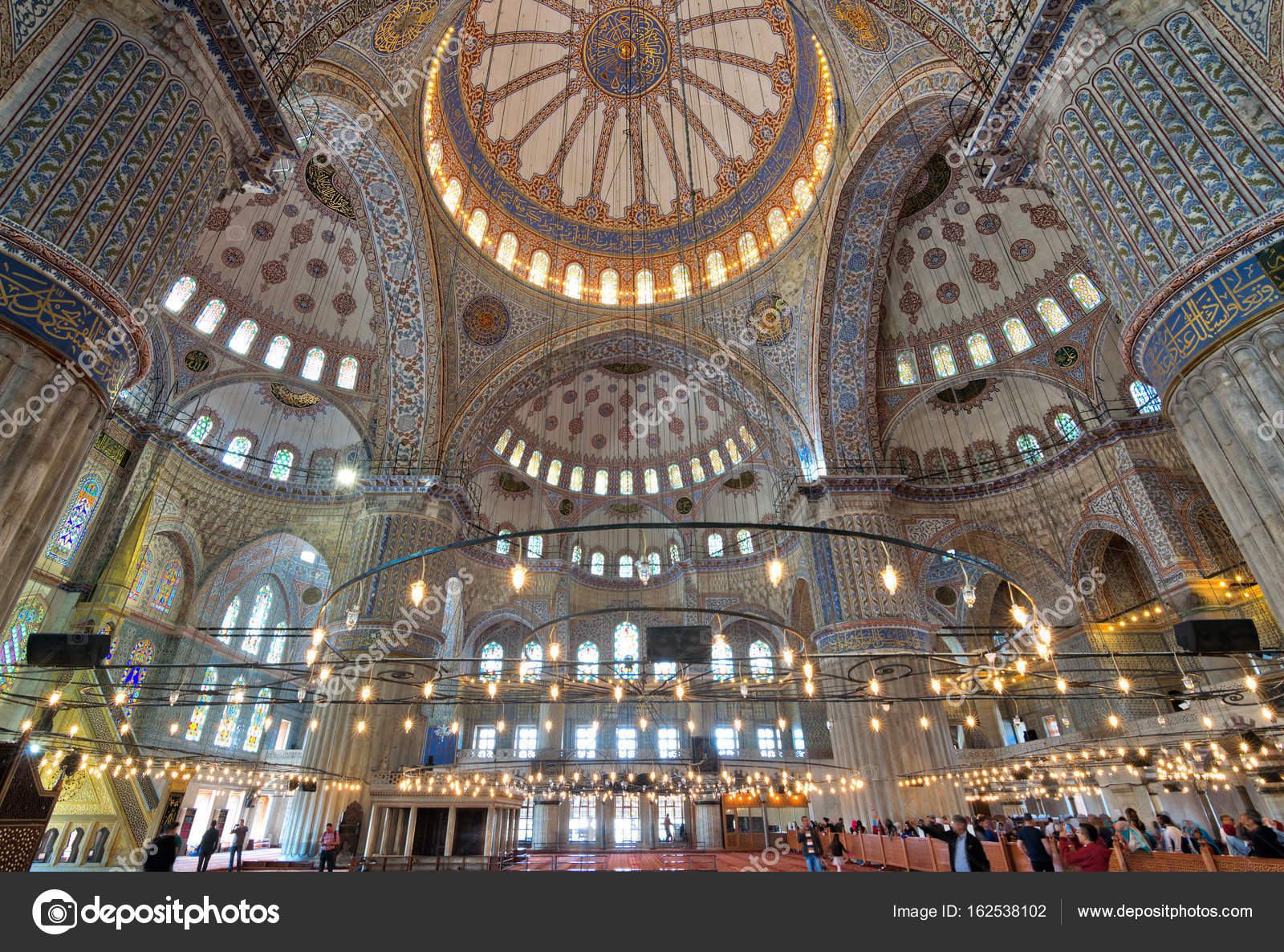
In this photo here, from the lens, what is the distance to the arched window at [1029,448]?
16094 mm

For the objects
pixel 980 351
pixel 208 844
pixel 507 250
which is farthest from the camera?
pixel 507 250

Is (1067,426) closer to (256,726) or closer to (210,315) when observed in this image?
(210,315)

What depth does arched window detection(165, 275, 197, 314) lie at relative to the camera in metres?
15.7

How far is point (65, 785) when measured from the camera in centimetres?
1275

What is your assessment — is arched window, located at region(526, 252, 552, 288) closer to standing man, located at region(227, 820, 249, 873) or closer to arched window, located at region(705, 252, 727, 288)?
arched window, located at region(705, 252, 727, 288)

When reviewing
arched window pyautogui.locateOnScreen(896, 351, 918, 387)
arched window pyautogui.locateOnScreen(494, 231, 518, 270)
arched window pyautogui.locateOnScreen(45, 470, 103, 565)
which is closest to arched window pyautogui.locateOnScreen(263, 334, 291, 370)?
arched window pyautogui.locateOnScreen(45, 470, 103, 565)

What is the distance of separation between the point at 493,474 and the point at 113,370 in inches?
634

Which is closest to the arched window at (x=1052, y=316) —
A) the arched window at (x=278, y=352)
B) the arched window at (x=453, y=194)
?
the arched window at (x=453, y=194)

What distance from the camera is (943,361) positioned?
54.3 feet

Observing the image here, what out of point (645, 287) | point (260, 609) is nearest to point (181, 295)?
point (260, 609)

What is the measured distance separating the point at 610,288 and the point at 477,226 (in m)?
4.19

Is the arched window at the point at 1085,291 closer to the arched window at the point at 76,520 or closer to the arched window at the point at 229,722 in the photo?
the arched window at the point at 76,520

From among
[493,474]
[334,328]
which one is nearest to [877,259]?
[493,474]

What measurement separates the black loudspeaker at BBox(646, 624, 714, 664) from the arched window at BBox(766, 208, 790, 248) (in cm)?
1272
